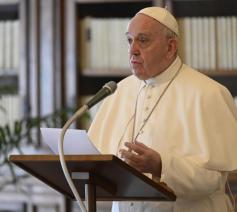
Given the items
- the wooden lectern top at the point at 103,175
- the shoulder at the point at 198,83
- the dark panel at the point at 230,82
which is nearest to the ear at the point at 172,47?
the shoulder at the point at 198,83

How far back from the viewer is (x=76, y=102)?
3846 millimetres

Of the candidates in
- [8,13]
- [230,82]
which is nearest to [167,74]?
[230,82]

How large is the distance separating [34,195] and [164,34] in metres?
1.75

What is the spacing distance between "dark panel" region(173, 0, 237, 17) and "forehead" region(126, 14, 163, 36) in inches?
56.0

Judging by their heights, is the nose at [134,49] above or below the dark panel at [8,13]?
below

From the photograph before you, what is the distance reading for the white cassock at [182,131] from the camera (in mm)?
2219

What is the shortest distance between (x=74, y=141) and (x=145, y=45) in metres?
0.61

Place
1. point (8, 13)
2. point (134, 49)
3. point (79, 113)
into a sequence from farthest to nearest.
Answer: point (8, 13), point (134, 49), point (79, 113)

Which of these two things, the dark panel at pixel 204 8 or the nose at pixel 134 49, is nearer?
the nose at pixel 134 49

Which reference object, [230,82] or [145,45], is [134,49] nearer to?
[145,45]

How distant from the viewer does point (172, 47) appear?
246 centimetres

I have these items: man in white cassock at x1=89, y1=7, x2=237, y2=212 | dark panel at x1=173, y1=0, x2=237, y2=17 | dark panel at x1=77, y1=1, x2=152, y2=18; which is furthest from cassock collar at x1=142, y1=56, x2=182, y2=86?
dark panel at x1=77, y1=1, x2=152, y2=18

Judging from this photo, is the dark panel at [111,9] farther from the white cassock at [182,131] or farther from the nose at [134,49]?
the nose at [134,49]

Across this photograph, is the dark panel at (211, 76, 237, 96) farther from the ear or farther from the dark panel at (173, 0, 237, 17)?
the ear
